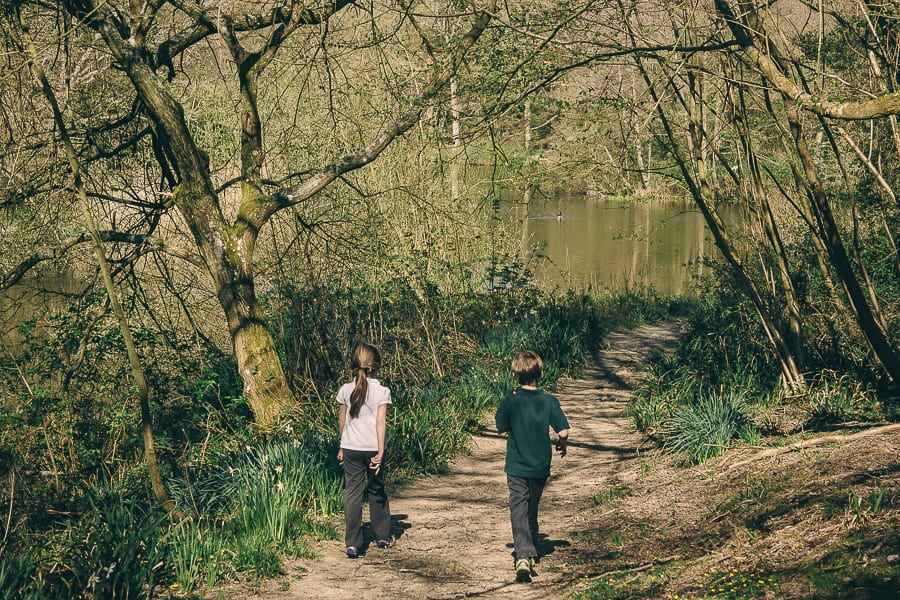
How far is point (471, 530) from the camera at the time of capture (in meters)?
6.16

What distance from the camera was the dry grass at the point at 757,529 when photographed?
13.8ft

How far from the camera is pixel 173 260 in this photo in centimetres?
1207

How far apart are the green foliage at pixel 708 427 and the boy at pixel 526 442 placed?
2.38 metres

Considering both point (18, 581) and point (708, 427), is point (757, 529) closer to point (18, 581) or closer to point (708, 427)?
point (708, 427)

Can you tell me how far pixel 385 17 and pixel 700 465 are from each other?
7147 millimetres

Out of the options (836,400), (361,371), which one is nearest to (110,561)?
(361,371)

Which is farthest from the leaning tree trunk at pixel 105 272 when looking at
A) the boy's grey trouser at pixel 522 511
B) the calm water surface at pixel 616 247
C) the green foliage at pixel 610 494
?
the calm water surface at pixel 616 247

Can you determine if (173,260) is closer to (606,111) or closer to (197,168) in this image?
(197,168)

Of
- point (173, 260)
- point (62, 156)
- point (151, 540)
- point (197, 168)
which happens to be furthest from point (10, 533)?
point (173, 260)

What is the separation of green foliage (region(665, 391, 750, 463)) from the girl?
10.1 ft

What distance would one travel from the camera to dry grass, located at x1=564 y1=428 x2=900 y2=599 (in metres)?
4.21

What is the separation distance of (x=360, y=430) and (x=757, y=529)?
264 centimetres

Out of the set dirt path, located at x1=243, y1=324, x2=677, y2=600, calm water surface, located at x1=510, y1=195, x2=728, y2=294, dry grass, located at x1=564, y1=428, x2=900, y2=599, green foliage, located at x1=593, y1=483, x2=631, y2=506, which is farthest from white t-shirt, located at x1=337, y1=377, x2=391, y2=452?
calm water surface, located at x1=510, y1=195, x2=728, y2=294

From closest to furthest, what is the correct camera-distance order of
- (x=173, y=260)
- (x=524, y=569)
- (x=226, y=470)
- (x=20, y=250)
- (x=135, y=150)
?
(x=524, y=569), (x=226, y=470), (x=20, y=250), (x=135, y=150), (x=173, y=260)
